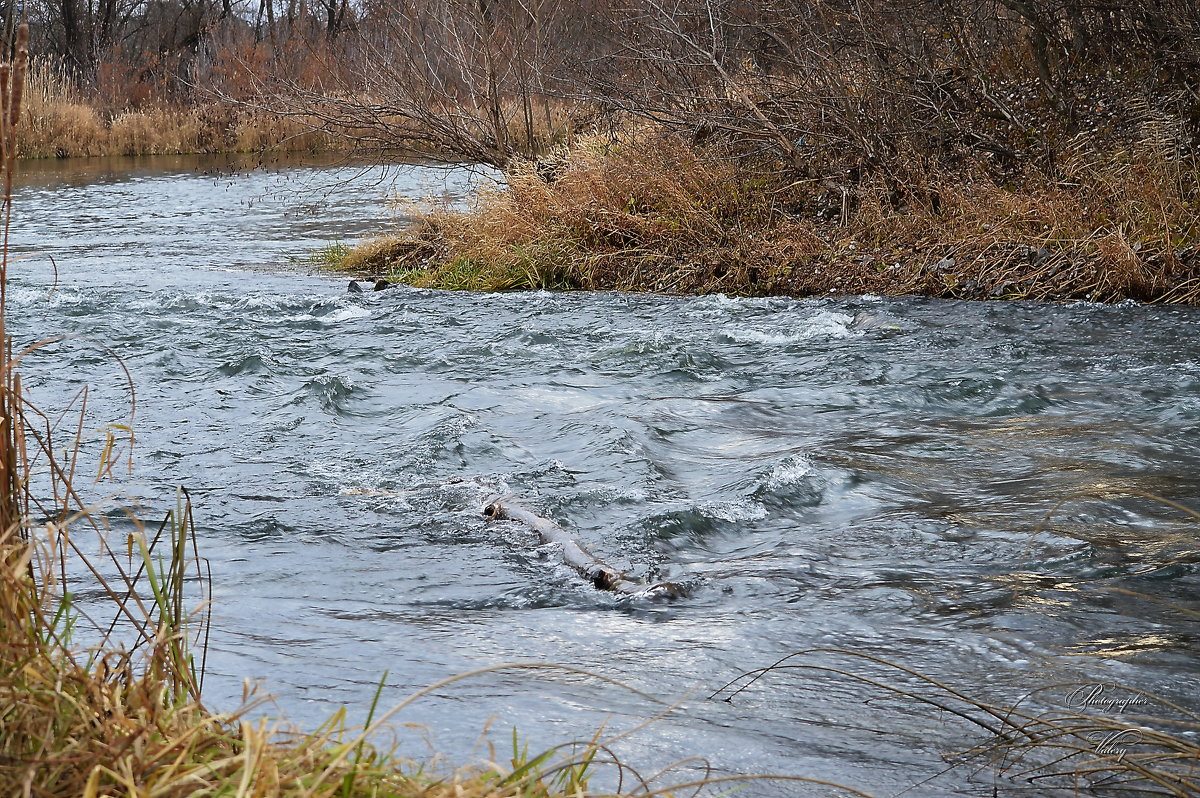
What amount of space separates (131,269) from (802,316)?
757 cm

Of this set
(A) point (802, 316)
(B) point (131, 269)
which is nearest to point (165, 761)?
(A) point (802, 316)

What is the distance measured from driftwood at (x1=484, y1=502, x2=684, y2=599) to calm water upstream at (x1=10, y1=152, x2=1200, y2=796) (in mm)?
67

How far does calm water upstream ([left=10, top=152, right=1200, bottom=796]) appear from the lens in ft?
10.7

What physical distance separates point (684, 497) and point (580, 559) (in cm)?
100

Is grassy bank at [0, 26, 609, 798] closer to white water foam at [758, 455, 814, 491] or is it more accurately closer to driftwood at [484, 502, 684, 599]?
driftwood at [484, 502, 684, 599]

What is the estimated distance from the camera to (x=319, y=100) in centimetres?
1317

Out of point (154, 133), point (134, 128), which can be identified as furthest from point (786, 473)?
point (134, 128)

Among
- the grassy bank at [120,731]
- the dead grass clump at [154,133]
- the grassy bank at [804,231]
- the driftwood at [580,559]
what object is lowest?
the driftwood at [580,559]

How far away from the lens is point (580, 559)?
4.30 meters

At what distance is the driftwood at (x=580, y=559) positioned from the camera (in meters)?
4.04

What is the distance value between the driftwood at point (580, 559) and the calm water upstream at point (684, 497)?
67 mm

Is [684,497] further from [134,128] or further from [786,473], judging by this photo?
[134,128]

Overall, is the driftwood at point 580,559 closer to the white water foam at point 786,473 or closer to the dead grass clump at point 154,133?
the white water foam at point 786,473

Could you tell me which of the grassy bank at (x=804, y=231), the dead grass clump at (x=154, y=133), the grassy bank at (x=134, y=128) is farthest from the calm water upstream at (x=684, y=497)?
the dead grass clump at (x=154, y=133)
